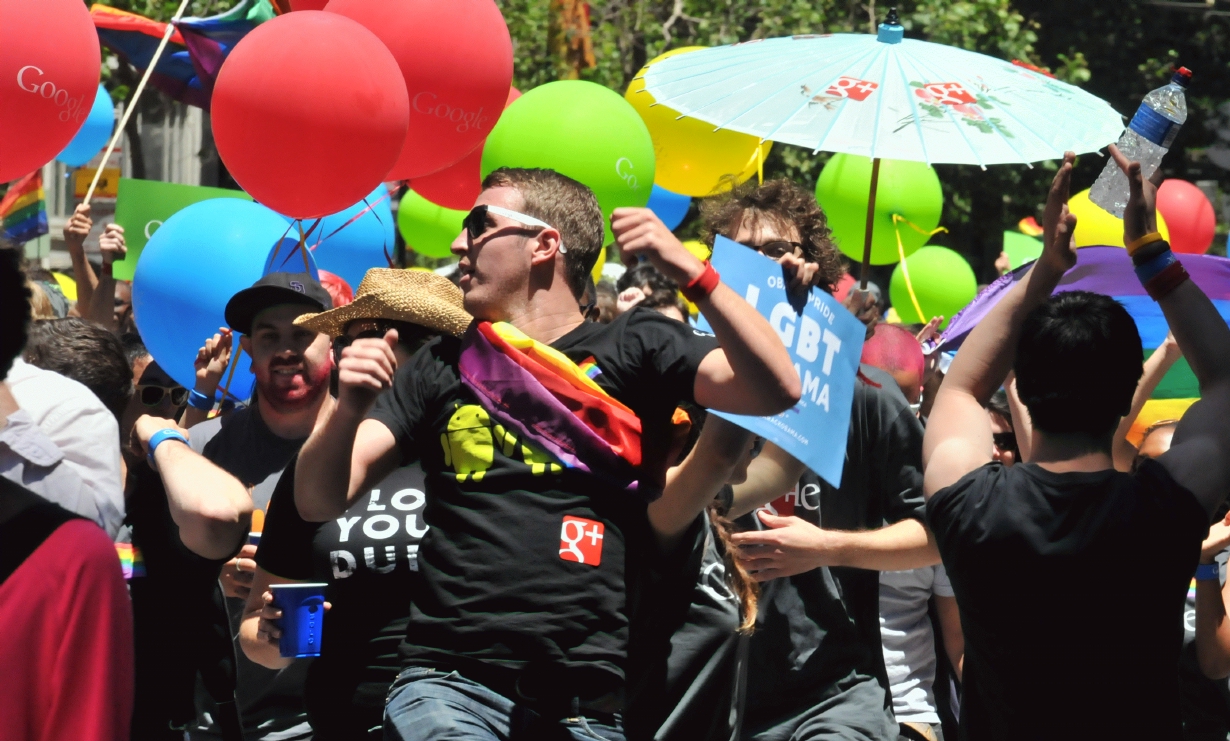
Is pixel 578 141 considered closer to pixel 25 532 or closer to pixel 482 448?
pixel 482 448

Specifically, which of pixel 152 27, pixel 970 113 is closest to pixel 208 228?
pixel 152 27

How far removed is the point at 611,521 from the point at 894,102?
1.83 m

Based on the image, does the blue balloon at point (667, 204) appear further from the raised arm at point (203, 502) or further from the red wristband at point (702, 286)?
the red wristband at point (702, 286)

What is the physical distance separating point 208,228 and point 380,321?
231cm

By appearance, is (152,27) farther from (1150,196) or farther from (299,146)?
(1150,196)

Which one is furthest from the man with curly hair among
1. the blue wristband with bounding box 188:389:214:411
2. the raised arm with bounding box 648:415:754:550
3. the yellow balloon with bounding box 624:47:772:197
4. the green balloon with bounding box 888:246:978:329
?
the green balloon with bounding box 888:246:978:329

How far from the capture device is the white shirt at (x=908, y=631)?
4.72 meters

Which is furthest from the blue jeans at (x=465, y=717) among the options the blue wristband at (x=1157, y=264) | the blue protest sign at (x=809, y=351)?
the blue wristband at (x=1157, y=264)

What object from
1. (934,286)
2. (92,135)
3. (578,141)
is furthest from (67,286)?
(934,286)

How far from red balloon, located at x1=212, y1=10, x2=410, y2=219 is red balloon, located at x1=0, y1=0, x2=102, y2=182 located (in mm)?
494

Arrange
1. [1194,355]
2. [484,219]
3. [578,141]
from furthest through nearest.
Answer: [578,141] < [484,219] < [1194,355]

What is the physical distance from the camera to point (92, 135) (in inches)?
348

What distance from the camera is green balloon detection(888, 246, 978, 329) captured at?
33.0 feet

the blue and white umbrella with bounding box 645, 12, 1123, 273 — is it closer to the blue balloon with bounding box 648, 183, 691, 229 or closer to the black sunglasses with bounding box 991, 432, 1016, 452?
the black sunglasses with bounding box 991, 432, 1016, 452
